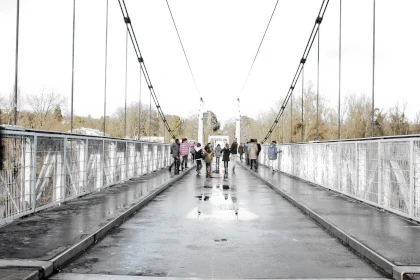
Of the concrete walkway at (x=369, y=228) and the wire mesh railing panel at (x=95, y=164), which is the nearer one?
the concrete walkway at (x=369, y=228)

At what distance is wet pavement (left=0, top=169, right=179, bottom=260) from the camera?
5598 millimetres

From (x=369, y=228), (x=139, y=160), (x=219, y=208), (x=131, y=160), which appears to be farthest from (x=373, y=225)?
(x=139, y=160)

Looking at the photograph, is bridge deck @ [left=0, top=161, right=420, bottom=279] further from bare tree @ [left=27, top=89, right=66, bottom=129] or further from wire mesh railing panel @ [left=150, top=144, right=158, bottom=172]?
bare tree @ [left=27, top=89, right=66, bottom=129]

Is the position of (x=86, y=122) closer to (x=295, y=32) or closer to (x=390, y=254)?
(x=295, y=32)

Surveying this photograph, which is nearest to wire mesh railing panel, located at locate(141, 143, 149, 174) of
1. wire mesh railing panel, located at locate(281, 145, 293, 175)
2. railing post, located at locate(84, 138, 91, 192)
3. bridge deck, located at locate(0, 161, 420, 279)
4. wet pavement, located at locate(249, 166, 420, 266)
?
wire mesh railing panel, located at locate(281, 145, 293, 175)

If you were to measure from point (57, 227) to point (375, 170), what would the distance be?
6.50 metres

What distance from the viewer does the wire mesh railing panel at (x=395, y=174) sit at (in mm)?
8508

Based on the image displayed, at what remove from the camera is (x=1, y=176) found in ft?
23.5

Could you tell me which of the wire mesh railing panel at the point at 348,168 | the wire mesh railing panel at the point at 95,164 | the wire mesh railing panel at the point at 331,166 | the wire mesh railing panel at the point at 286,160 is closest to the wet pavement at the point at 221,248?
the wire mesh railing panel at the point at 348,168

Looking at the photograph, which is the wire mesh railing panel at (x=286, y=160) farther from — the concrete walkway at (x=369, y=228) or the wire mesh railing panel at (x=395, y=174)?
the wire mesh railing panel at (x=395, y=174)

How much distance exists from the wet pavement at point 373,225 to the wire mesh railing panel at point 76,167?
5202mm

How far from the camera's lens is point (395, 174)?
898 cm

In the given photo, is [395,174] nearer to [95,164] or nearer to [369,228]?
[369,228]

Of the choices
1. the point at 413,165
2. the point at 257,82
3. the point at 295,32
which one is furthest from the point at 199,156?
the point at 257,82
